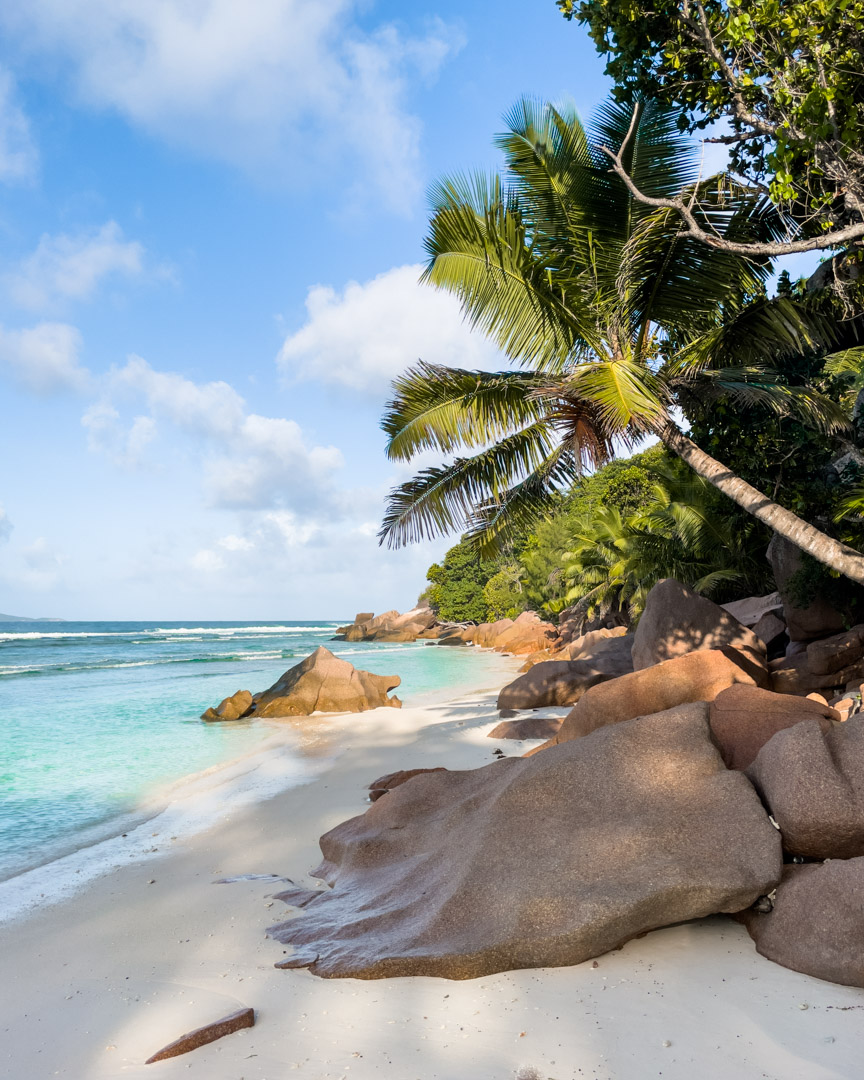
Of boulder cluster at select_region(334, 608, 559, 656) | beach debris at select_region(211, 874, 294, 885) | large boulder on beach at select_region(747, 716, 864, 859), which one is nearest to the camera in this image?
large boulder on beach at select_region(747, 716, 864, 859)

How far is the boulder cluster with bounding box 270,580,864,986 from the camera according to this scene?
3.59 m

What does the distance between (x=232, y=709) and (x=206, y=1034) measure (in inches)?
543

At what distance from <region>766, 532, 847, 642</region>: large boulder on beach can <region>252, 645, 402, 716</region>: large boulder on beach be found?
9441 mm

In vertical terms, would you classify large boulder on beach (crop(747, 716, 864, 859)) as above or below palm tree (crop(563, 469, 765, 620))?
below

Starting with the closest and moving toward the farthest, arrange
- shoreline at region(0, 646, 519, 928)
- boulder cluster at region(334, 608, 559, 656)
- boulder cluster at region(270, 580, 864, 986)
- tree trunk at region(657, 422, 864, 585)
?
boulder cluster at region(270, 580, 864, 986)
shoreline at region(0, 646, 519, 928)
tree trunk at region(657, 422, 864, 585)
boulder cluster at region(334, 608, 559, 656)

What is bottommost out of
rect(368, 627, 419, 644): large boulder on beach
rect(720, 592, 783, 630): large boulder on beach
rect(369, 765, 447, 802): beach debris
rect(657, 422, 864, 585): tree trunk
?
rect(368, 627, 419, 644): large boulder on beach

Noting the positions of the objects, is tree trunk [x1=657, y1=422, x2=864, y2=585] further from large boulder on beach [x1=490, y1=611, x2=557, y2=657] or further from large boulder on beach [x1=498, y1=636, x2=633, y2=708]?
large boulder on beach [x1=490, y1=611, x2=557, y2=657]

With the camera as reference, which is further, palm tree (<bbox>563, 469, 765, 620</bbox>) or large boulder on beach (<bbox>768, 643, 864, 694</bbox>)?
palm tree (<bbox>563, 469, 765, 620</bbox>)

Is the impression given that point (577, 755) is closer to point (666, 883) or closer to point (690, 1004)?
point (666, 883)

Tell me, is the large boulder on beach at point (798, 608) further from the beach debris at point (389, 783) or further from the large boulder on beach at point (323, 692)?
the large boulder on beach at point (323, 692)

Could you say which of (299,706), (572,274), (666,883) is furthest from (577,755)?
(299,706)

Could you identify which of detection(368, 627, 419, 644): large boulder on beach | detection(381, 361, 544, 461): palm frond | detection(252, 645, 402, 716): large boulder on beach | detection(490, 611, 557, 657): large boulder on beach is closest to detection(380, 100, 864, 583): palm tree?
detection(381, 361, 544, 461): palm frond

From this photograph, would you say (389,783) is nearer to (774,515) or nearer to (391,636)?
(774,515)

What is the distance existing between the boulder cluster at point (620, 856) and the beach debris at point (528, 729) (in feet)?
15.5
